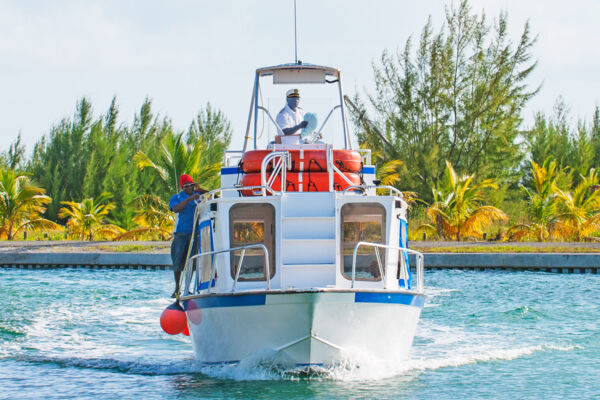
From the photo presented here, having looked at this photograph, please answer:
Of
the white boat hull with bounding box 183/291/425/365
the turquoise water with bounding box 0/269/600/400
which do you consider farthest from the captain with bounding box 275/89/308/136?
the white boat hull with bounding box 183/291/425/365

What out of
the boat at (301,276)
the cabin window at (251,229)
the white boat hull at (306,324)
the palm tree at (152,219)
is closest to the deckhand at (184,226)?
the boat at (301,276)

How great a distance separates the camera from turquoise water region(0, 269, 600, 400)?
8984 mm

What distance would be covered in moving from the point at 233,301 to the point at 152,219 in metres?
19.0

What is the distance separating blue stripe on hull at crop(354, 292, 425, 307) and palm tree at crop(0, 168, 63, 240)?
21338 millimetres

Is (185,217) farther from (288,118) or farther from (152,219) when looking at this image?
(152,219)

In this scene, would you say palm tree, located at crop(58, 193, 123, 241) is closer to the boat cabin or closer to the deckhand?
the deckhand

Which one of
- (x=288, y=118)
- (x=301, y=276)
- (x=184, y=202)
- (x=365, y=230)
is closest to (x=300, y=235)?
(x=301, y=276)

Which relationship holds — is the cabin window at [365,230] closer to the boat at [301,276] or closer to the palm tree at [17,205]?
the boat at [301,276]

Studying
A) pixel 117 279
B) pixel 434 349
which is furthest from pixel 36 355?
pixel 117 279

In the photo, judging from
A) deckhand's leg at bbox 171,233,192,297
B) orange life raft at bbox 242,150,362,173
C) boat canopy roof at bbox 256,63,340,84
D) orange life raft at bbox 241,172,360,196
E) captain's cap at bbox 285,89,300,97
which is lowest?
deckhand's leg at bbox 171,233,192,297

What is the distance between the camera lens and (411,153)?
122 feet

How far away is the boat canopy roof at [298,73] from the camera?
Answer: 12352mm

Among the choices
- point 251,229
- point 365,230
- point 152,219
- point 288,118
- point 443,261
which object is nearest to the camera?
point 251,229

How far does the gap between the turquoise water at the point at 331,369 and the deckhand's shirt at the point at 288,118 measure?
330 centimetres
